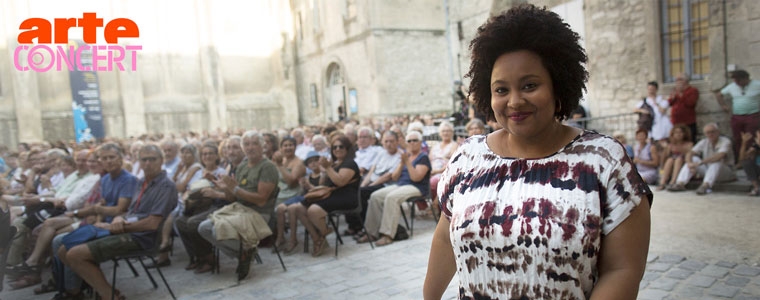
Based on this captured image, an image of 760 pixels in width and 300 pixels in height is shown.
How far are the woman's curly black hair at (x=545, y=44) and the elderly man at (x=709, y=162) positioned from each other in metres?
7.51

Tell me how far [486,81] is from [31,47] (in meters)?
9.13

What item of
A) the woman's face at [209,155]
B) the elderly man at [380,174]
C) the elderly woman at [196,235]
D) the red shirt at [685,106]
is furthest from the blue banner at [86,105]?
the red shirt at [685,106]

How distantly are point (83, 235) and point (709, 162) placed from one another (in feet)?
27.4

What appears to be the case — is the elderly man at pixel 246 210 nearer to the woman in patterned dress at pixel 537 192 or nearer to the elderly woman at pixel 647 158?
the woman in patterned dress at pixel 537 192

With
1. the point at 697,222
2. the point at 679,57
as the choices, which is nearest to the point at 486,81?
the point at 697,222

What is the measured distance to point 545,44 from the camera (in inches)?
66.5

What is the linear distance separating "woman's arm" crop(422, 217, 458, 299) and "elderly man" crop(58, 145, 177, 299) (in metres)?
3.81

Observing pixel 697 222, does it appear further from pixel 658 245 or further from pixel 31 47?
pixel 31 47

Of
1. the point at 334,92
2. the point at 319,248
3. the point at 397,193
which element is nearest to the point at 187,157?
the point at 319,248

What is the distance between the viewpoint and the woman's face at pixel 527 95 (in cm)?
169

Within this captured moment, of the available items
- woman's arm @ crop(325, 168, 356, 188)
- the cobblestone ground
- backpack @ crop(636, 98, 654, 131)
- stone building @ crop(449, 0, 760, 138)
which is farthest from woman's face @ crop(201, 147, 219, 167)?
backpack @ crop(636, 98, 654, 131)

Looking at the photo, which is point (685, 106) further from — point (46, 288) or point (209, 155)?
point (46, 288)

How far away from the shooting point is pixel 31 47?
8.59 m

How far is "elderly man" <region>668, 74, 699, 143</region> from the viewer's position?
9352 millimetres
